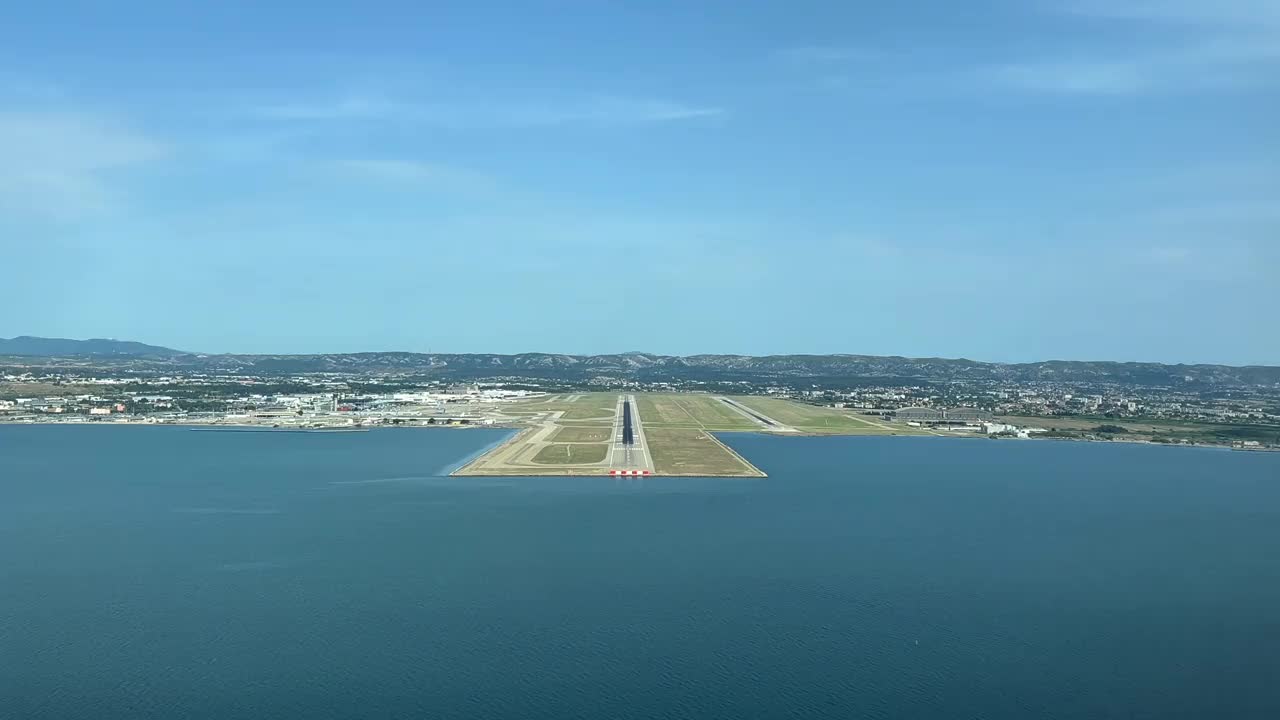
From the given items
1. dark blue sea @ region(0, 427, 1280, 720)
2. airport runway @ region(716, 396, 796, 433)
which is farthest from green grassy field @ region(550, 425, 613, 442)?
dark blue sea @ region(0, 427, 1280, 720)

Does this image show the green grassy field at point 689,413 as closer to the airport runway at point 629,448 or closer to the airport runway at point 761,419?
the airport runway at point 761,419

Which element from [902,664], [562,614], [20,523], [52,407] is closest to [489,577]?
[562,614]

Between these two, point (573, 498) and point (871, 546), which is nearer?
point (871, 546)

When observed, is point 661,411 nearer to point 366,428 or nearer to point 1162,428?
point 366,428

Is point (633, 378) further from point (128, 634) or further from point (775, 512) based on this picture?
point (128, 634)

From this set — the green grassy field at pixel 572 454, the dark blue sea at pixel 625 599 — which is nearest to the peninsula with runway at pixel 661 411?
the green grassy field at pixel 572 454

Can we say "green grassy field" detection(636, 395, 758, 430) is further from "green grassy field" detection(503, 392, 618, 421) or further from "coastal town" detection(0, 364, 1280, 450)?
"coastal town" detection(0, 364, 1280, 450)
